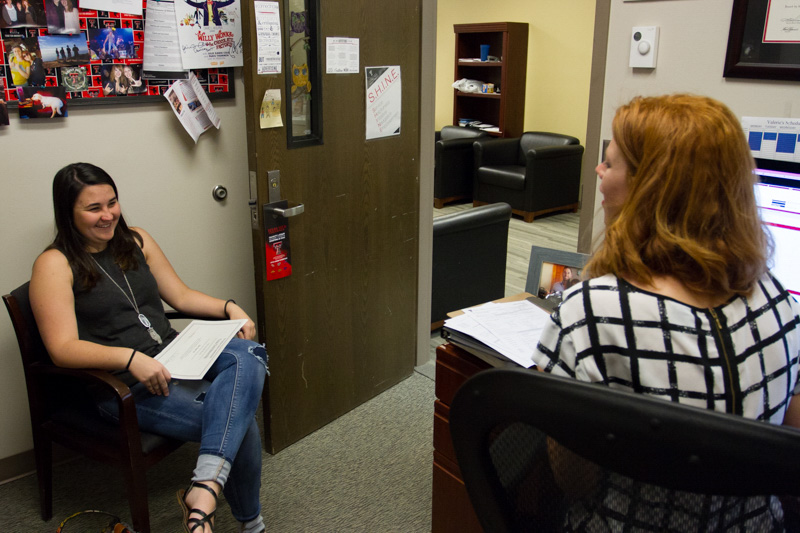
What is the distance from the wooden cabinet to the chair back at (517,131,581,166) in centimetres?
30

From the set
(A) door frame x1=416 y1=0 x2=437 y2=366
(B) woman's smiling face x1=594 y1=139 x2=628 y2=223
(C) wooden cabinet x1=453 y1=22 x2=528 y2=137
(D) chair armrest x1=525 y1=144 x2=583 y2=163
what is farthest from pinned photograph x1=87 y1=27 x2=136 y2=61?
(C) wooden cabinet x1=453 y1=22 x2=528 y2=137

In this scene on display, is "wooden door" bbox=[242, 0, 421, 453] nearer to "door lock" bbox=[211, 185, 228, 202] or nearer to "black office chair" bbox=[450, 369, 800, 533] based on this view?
"door lock" bbox=[211, 185, 228, 202]

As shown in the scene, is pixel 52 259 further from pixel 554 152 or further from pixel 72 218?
pixel 554 152

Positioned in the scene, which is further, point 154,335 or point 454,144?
point 454,144

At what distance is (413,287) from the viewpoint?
110 inches

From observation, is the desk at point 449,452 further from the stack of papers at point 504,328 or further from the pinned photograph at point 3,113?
the pinned photograph at point 3,113

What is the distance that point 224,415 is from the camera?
1.72 meters

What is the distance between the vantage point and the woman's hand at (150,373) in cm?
168

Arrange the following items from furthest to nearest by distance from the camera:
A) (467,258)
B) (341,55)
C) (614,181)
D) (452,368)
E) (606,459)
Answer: (467,258) < (341,55) < (452,368) < (614,181) < (606,459)

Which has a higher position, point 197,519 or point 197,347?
point 197,347

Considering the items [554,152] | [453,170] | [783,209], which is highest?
[783,209]

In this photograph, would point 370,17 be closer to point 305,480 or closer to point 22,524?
point 305,480

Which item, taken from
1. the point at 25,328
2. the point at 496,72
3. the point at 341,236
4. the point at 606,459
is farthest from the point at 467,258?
the point at 496,72

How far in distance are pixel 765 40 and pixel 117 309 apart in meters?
1.83
